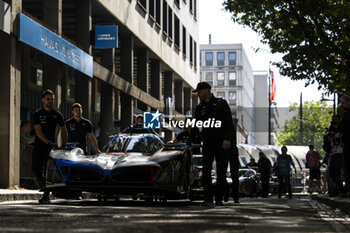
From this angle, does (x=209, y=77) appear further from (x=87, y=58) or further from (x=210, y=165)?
(x=210, y=165)

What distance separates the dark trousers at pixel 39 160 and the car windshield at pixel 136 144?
1064 mm

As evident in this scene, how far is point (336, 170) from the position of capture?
15477 millimetres

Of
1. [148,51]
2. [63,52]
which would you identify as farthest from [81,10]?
[148,51]

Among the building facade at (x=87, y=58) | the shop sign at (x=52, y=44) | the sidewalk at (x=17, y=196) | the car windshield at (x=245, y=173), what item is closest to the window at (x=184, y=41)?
the building facade at (x=87, y=58)

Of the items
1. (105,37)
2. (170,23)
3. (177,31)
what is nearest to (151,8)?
(170,23)

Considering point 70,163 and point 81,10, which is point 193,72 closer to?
point 81,10

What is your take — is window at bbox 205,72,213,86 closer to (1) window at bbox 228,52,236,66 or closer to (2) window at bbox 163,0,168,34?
(1) window at bbox 228,52,236,66

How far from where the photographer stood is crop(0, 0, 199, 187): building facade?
56.7 ft

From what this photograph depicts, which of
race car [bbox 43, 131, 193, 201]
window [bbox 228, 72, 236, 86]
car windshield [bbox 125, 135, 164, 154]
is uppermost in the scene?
window [bbox 228, 72, 236, 86]

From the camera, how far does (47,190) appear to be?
10.7 metres

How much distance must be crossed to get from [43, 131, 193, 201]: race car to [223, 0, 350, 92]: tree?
7.91 meters

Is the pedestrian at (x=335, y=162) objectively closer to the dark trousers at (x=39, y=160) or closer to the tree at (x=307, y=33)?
the tree at (x=307, y=33)

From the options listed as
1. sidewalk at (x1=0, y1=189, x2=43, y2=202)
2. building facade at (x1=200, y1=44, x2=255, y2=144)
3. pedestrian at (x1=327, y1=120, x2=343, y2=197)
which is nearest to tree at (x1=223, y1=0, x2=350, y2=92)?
pedestrian at (x1=327, y1=120, x2=343, y2=197)

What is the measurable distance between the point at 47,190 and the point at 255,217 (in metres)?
4.05
